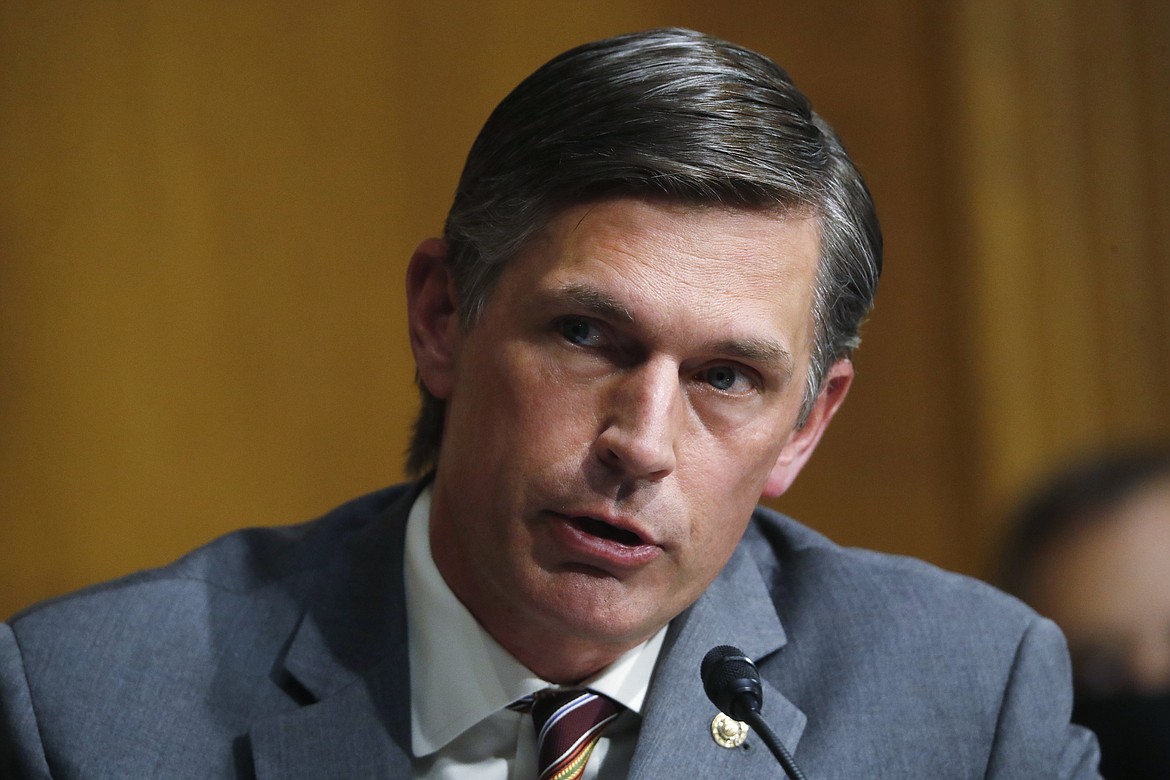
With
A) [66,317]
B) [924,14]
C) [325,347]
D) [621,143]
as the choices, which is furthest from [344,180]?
[924,14]

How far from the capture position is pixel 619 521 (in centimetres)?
147

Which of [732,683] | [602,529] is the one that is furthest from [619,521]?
[732,683]

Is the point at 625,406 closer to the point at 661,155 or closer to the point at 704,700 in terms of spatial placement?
the point at 661,155

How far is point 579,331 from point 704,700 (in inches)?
22.0

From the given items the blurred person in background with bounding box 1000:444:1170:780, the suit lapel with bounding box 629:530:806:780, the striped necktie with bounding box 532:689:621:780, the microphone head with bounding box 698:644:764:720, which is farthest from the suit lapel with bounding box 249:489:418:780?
the blurred person in background with bounding box 1000:444:1170:780

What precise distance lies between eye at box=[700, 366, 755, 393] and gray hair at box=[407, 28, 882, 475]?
0.60 feet

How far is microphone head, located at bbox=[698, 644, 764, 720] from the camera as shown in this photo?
1387 millimetres

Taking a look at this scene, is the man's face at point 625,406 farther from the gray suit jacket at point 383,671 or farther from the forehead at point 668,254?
the gray suit jacket at point 383,671

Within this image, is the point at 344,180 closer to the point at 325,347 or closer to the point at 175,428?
the point at 325,347

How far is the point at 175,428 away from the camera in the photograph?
2.84 m

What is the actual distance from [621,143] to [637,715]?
0.81 m

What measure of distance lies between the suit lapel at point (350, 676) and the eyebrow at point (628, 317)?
1.82ft

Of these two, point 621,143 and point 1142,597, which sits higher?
point 621,143

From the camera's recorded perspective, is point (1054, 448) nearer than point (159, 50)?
No
